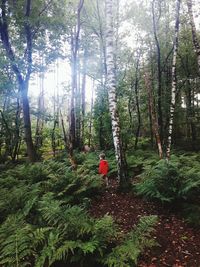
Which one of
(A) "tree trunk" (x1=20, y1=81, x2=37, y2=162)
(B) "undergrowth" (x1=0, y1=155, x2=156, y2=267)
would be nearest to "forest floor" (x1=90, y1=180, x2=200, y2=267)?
(B) "undergrowth" (x1=0, y1=155, x2=156, y2=267)

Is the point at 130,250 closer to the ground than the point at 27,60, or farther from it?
closer to the ground

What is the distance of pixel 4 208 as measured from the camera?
696cm

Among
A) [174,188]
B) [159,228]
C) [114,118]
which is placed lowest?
[159,228]

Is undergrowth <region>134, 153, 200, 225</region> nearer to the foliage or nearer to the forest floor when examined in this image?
the foliage

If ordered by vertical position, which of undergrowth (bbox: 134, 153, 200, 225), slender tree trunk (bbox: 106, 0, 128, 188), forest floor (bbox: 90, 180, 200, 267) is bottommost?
forest floor (bbox: 90, 180, 200, 267)

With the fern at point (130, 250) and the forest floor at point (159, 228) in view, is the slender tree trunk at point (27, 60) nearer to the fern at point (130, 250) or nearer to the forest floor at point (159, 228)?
the forest floor at point (159, 228)

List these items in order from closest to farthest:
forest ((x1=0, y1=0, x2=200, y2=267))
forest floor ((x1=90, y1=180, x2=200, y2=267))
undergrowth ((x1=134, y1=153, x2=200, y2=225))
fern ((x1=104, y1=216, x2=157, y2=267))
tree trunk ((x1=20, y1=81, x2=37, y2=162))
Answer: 1. fern ((x1=104, y1=216, x2=157, y2=267))
2. forest ((x1=0, y1=0, x2=200, y2=267))
3. forest floor ((x1=90, y1=180, x2=200, y2=267))
4. undergrowth ((x1=134, y1=153, x2=200, y2=225))
5. tree trunk ((x1=20, y1=81, x2=37, y2=162))

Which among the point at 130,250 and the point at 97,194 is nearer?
the point at 130,250

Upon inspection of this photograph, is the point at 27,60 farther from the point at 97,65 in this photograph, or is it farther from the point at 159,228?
the point at 97,65

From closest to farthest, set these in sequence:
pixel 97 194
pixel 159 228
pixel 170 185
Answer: pixel 159 228, pixel 170 185, pixel 97 194

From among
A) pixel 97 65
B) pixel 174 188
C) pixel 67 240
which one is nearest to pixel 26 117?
pixel 174 188

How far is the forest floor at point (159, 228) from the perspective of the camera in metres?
5.27

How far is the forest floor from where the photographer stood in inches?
208

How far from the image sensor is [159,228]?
6676 mm
